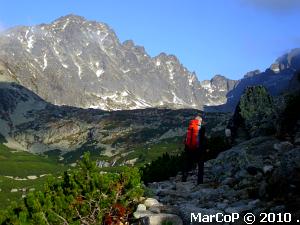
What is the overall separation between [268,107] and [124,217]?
70.2ft

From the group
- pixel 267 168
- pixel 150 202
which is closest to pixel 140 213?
pixel 150 202

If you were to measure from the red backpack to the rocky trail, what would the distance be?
6.44ft

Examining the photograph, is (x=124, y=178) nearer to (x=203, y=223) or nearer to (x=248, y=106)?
(x=203, y=223)

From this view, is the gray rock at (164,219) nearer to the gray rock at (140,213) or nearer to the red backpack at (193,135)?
the gray rock at (140,213)

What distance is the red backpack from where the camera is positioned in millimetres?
24641

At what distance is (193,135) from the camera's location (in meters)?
24.8

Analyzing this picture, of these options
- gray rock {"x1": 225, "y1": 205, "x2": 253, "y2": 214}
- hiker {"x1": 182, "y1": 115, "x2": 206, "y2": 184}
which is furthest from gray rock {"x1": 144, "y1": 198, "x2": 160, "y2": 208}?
hiker {"x1": 182, "y1": 115, "x2": 206, "y2": 184}

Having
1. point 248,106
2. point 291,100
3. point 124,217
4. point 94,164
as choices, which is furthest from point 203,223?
point 248,106

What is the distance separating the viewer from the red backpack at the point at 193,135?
24.6 metres

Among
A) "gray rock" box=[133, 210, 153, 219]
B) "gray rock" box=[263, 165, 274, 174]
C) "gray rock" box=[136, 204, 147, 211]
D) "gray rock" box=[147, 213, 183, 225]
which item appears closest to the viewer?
"gray rock" box=[147, 213, 183, 225]

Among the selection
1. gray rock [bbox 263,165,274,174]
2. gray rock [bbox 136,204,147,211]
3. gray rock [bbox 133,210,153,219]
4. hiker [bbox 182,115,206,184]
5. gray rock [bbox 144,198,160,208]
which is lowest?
gray rock [bbox 133,210,153,219]

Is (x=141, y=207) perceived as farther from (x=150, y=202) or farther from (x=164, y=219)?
(x=164, y=219)

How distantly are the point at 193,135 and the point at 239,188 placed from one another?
4.81 m

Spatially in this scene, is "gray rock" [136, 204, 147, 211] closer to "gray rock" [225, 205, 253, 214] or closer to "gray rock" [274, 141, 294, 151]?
"gray rock" [225, 205, 253, 214]
